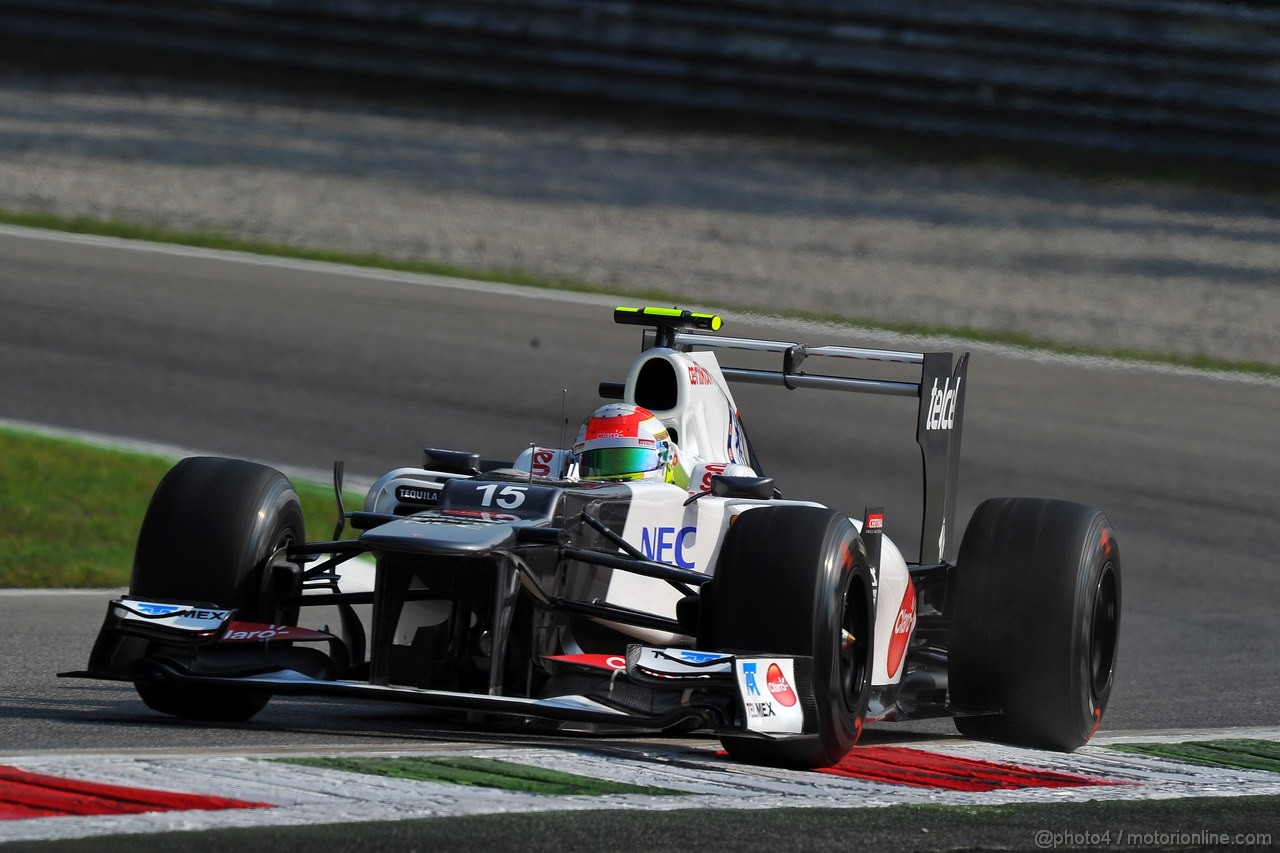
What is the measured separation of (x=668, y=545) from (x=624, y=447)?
449 mm

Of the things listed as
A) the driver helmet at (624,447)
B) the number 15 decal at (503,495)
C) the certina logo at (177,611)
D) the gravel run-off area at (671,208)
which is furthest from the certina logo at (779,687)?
A: the gravel run-off area at (671,208)

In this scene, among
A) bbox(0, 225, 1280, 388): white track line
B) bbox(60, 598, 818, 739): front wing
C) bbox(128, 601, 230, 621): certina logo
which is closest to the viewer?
bbox(60, 598, 818, 739): front wing

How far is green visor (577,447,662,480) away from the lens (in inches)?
274

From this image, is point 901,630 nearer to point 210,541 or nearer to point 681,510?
point 681,510

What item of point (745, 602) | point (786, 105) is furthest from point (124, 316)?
point (745, 602)

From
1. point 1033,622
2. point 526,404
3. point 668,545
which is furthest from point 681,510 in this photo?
point 526,404

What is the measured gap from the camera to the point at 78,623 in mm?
8797

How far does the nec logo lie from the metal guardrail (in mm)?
12526

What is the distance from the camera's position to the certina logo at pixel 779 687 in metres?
5.64

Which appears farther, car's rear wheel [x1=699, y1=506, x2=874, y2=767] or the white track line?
the white track line

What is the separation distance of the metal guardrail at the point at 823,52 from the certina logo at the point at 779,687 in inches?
533

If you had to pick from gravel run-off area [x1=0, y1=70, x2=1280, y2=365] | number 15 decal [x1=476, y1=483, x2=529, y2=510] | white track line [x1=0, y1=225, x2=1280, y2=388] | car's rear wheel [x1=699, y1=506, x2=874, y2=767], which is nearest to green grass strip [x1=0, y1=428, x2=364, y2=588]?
number 15 decal [x1=476, y1=483, x2=529, y2=510]

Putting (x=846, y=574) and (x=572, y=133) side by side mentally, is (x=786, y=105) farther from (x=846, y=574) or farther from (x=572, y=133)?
(x=846, y=574)

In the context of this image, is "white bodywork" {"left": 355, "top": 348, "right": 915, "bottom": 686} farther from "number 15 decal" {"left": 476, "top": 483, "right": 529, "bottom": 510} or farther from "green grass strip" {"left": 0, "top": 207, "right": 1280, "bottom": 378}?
"green grass strip" {"left": 0, "top": 207, "right": 1280, "bottom": 378}
